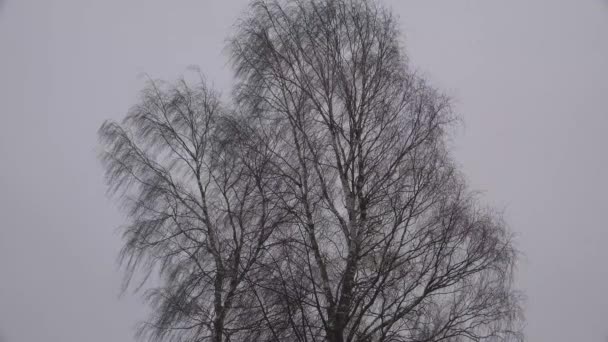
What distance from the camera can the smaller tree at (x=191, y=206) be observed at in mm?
8891

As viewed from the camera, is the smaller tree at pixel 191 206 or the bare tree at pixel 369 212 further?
the smaller tree at pixel 191 206

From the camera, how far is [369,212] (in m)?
8.19

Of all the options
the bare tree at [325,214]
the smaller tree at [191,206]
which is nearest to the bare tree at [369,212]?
the bare tree at [325,214]

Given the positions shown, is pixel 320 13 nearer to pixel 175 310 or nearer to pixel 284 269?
pixel 284 269

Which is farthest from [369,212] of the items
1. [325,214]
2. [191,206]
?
[191,206]

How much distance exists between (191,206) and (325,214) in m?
3.91

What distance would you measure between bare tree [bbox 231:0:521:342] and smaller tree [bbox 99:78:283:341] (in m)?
0.58

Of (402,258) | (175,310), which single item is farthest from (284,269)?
(175,310)

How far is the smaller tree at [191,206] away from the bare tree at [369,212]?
1.90 ft

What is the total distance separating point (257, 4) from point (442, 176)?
4703 mm

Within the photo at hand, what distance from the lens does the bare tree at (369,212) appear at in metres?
7.44

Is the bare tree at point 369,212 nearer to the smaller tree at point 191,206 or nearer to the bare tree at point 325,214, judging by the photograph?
the bare tree at point 325,214

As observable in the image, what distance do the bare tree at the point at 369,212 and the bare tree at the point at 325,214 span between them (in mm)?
27

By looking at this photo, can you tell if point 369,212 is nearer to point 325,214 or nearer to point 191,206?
point 325,214
